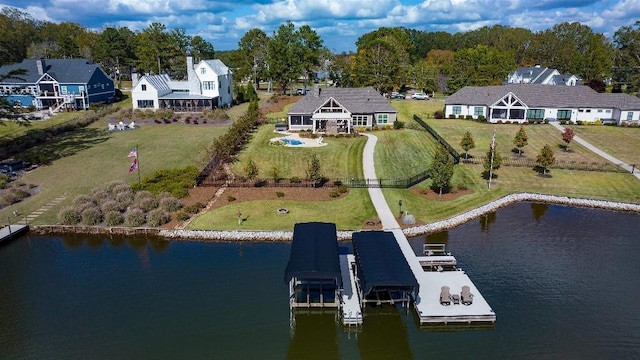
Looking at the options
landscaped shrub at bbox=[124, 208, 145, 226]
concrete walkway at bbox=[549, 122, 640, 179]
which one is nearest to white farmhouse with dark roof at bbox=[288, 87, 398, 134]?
concrete walkway at bbox=[549, 122, 640, 179]

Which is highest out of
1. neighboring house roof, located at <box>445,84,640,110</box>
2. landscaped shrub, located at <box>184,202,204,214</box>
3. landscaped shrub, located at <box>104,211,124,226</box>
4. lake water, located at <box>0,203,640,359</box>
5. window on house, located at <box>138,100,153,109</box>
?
neighboring house roof, located at <box>445,84,640,110</box>

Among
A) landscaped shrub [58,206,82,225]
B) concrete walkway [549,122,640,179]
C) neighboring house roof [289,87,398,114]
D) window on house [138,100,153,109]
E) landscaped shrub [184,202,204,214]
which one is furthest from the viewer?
window on house [138,100,153,109]

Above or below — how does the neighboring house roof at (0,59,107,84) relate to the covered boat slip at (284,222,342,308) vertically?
above

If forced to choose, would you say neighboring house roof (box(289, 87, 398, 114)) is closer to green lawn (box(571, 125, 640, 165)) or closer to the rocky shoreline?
green lawn (box(571, 125, 640, 165))

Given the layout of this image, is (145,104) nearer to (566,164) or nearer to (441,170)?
(441,170)

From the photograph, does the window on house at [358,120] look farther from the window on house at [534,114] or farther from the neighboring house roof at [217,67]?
the neighboring house roof at [217,67]

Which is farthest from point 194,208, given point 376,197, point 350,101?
point 350,101
